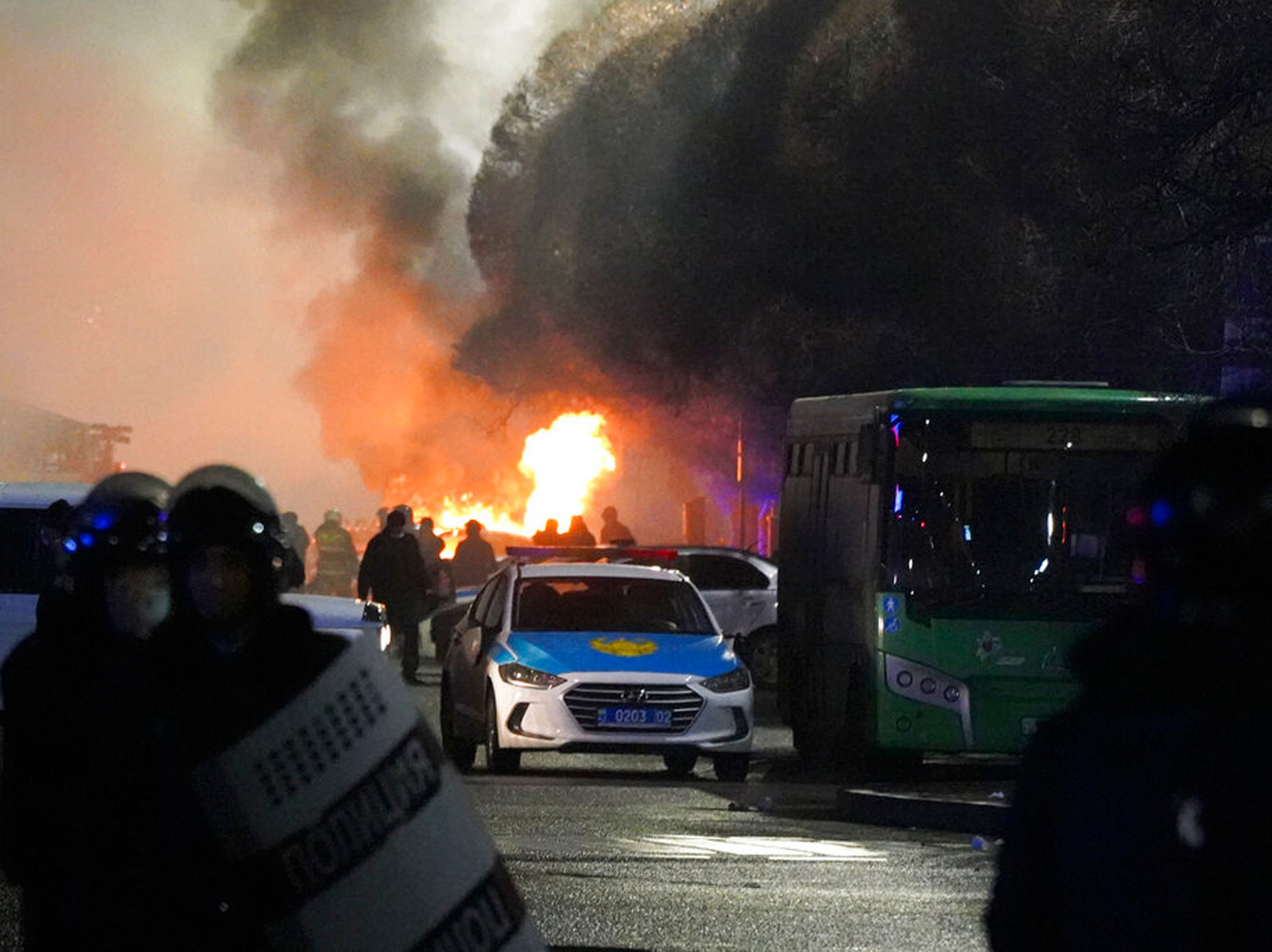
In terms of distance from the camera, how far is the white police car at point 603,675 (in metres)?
18.2

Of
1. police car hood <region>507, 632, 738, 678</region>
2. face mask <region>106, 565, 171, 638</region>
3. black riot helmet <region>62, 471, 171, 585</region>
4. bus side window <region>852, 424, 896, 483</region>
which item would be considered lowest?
police car hood <region>507, 632, 738, 678</region>

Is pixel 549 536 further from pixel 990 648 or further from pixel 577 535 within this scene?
pixel 990 648

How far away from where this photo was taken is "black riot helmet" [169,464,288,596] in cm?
452

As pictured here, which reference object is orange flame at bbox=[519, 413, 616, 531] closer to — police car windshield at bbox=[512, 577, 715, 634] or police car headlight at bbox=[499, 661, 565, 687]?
police car windshield at bbox=[512, 577, 715, 634]

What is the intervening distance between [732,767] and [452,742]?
7.33 ft

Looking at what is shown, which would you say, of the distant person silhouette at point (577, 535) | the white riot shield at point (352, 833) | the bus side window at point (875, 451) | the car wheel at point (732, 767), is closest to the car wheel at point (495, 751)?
the car wheel at point (732, 767)

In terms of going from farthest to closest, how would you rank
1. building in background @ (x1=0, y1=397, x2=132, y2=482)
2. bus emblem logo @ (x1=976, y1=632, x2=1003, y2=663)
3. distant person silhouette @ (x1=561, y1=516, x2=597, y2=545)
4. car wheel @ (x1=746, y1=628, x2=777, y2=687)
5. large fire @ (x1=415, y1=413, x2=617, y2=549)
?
1. building in background @ (x1=0, y1=397, x2=132, y2=482)
2. large fire @ (x1=415, y1=413, x2=617, y2=549)
3. distant person silhouette @ (x1=561, y1=516, x2=597, y2=545)
4. car wheel @ (x1=746, y1=628, x2=777, y2=687)
5. bus emblem logo @ (x1=976, y1=632, x2=1003, y2=663)

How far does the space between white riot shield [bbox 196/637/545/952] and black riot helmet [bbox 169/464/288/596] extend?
318 millimetres

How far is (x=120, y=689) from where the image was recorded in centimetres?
455

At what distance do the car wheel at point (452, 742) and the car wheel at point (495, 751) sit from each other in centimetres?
53

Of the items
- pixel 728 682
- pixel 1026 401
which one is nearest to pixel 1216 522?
pixel 728 682

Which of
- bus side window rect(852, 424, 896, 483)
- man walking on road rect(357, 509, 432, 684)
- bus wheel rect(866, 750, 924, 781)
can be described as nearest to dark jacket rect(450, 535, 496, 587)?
man walking on road rect(357, 509, 432, 684)

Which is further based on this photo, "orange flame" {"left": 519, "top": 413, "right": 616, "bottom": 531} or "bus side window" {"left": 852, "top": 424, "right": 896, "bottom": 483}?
"orange flame" {"left": 519, "top": 413, "right": 616, "bottom": 531}

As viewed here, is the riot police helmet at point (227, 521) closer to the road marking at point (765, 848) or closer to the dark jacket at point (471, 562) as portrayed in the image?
the road marking at point (765, 848)
